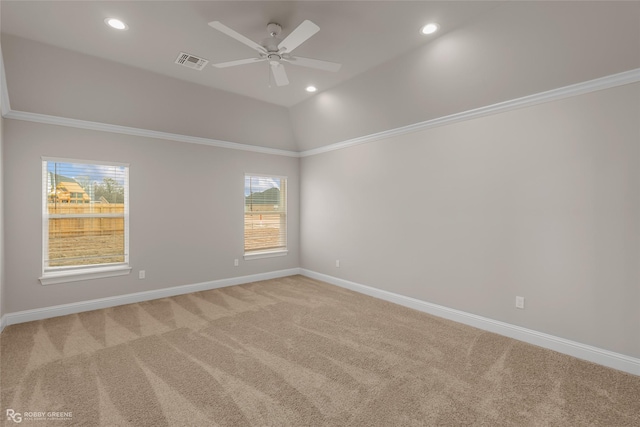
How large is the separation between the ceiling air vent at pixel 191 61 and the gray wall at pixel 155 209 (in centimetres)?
160

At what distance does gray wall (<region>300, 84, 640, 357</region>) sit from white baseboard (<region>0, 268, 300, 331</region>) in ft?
7.42

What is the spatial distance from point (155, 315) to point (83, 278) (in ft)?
3.81

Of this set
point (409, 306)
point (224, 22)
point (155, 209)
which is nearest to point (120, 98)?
point (155, 209)

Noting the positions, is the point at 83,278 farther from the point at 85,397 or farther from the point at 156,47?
the point at 156,47

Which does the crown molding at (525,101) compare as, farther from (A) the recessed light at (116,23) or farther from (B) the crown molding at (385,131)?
(A) the recessed light at (116,23)

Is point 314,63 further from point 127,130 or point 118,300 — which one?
point 118,300

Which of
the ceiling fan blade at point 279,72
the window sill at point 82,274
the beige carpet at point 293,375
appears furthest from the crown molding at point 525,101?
the window sill at point 82,274

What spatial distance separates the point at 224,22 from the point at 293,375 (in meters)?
3.30

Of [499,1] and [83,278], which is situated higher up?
[499,1]

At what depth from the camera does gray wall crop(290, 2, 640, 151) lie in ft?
7.73

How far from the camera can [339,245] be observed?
5309 mm

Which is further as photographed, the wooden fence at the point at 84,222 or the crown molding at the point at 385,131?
the wooden fence at the point at 84,222

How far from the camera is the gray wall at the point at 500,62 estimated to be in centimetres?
236

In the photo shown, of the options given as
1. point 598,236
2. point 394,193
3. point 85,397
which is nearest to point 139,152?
point 85,397
